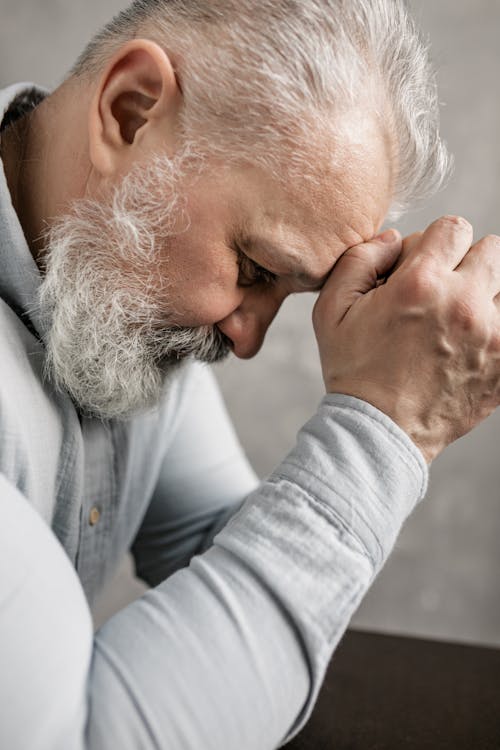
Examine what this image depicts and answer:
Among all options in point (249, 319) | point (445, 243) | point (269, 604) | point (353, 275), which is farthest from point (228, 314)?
point (269, 604)

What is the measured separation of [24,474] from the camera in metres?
0.79

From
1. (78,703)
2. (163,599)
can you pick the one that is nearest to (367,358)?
(163,599)

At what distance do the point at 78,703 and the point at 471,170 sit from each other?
56.3 inches

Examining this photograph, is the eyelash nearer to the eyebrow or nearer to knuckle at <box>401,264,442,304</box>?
the eyebrow

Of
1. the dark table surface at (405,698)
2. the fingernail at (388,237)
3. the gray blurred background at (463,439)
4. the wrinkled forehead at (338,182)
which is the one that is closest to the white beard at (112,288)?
the wrinkled forehead at (338,182)

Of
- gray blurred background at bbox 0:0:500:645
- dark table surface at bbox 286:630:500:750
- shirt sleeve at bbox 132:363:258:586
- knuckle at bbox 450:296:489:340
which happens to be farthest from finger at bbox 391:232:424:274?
gray blurred background at bbox 0:0:500:645

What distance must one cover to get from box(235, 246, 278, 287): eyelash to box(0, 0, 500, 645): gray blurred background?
2.57ft

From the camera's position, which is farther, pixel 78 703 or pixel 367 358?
pixel 367 358

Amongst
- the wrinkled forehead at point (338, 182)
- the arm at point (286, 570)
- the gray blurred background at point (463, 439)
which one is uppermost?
the wrinkled forehead at point (338, 182)

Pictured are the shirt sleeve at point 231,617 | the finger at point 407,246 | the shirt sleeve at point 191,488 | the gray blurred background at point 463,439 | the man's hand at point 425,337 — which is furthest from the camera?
the gray blurred background at point 463,439

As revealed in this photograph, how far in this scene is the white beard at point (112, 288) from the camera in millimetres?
829

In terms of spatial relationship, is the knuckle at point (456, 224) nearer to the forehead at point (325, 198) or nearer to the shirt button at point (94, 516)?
the forehead at point (325, 198)

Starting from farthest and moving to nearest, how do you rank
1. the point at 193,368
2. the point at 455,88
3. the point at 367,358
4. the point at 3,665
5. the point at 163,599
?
the point at 455,88 → the point at 193,368 → the point at 367,358 → the point at 163,599 → the point at 3,665

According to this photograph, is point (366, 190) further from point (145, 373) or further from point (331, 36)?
point (145, 373)
